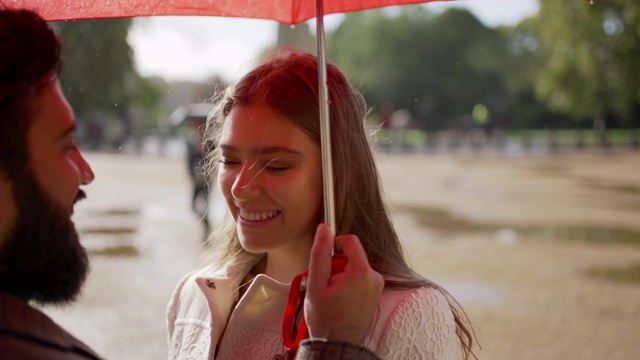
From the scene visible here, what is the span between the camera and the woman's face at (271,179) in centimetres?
186

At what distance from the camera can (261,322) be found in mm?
1871

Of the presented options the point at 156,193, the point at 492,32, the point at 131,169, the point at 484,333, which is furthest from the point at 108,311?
the point at 492,32

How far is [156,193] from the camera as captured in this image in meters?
17.5

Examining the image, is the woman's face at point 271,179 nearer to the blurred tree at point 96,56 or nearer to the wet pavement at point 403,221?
the wet pavement at point 403,221

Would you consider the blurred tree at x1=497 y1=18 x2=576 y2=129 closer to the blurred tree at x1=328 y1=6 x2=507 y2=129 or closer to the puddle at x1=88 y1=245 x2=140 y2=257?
the blurred tree at x1=328 y1=6 x2=507 y2=129

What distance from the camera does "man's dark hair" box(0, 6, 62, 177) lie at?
1235 millimetres

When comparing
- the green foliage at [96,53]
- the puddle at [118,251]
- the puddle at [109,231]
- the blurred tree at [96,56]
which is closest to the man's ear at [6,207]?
the puddle at [118,251]

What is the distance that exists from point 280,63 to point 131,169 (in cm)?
2326

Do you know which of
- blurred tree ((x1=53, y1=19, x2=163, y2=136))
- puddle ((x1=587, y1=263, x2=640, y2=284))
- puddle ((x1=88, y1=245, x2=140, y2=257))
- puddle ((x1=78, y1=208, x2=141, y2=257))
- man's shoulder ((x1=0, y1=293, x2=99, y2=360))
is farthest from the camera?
blurred tree ((x1=53, y1=19, x2=163, y2=136))

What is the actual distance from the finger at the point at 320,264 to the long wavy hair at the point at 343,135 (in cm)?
53

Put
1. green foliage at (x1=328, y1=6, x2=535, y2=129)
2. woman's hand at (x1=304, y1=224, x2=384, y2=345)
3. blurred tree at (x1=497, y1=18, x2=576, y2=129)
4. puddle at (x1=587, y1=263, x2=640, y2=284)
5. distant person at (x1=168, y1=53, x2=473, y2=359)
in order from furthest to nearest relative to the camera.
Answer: green foliage at (x1=328, y1=6, x2=535, y2=129) < blurred tree at (x1=497, y1=18, x2=576, y2=129) < puddle at (x1=587, y1=263, x2=640, y2=284) < distant person at (x1=168, y1=53, x2=473, y2=359) < woman's hand at (x1=304, y1=224, x2=384, y2=345)

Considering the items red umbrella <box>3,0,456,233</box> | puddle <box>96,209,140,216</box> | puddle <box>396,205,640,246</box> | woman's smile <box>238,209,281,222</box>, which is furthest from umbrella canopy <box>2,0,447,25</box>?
puddle <box>96,209,140,216</box>

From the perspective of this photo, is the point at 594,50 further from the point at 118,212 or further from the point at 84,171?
the point at 84,171

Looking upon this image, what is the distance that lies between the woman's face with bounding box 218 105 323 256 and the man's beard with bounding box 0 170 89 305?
0.59m
